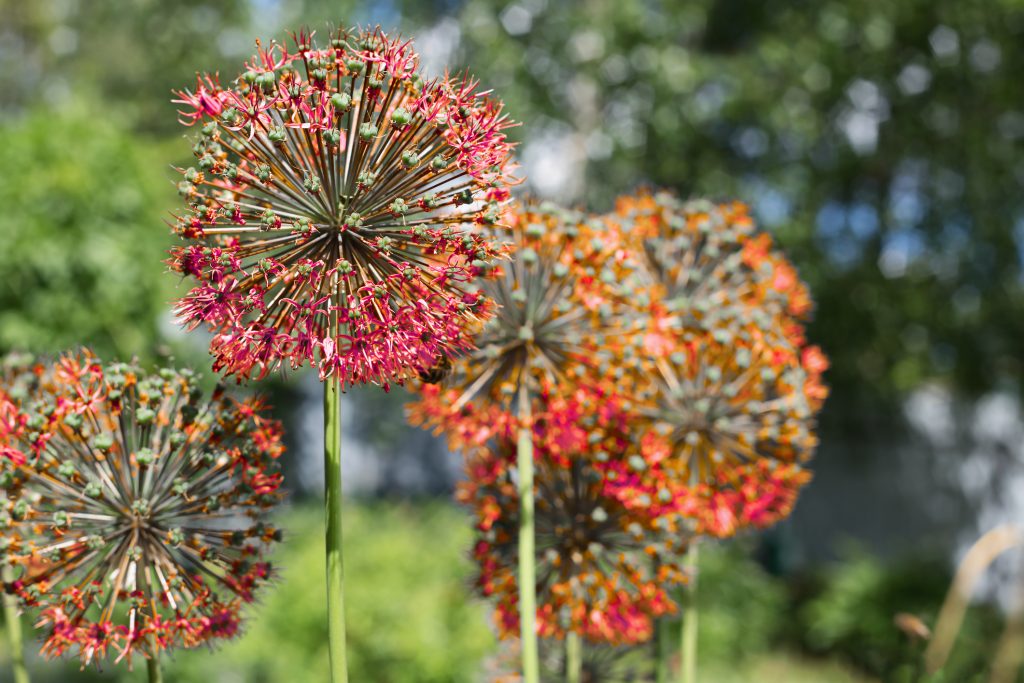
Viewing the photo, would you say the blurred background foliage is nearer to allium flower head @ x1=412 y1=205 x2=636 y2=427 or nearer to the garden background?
the garden background

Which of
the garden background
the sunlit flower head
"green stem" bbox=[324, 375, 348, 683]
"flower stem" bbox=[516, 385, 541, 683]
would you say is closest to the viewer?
"green stem" bbox=[324, 375, 348, 683]

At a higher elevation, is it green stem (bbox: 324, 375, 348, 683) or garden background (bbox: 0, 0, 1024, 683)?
garden background (bbox: 0, 0, 1024, 683)

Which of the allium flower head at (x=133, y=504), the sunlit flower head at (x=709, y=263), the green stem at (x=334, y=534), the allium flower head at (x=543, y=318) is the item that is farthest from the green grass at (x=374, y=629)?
the green stem at (x=334, y=534)

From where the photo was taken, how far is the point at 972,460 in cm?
1341

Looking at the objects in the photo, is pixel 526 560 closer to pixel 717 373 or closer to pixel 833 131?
pixel 717 373

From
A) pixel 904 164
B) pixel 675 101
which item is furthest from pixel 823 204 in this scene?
pixel 675 101

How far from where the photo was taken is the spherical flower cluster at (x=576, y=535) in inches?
106

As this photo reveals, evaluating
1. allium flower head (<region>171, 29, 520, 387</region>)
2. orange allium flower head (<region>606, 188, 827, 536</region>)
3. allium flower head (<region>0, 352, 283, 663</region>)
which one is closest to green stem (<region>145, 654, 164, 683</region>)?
allium flower head (<region>0, 352, 283, 663</region>)

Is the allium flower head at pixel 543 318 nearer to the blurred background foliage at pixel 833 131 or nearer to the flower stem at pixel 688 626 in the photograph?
the flower stem at pixel 688 626

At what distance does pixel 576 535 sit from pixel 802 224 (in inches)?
381

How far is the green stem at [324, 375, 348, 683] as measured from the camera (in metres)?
1.86

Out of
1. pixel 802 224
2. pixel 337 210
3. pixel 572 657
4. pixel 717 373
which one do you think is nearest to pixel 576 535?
pixel 572 657

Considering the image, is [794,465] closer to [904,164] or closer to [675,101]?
[675,101]

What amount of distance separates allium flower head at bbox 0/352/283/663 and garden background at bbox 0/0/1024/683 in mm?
6092
